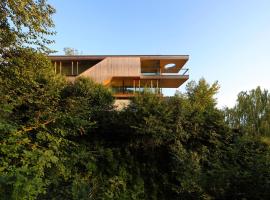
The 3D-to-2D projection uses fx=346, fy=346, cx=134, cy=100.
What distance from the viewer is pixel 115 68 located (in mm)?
30766

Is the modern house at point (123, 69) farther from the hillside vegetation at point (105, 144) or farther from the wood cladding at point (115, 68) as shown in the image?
the hillside vegetation at point (105, 144)

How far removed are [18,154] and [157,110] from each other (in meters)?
6.52

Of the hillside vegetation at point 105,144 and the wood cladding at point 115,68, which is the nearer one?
the hillside vegetation at point 105,144

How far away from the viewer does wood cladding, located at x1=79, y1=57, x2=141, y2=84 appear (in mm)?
30172

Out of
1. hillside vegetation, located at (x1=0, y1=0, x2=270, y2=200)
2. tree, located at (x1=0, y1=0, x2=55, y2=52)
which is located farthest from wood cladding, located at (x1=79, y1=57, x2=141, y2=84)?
tree, located at (x1=0, y1=0, x2=55, y2=52)

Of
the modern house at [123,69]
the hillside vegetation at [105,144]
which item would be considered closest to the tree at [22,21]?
the hillside vegetation at [105,144]

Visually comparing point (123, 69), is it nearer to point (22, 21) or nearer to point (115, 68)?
point (115, 68)

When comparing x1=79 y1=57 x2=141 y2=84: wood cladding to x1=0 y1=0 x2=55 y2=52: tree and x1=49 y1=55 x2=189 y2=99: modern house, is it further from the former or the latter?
x1=0 y1=0 x2=55 y2=52: tree

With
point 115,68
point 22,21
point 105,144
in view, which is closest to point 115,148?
point 105,144

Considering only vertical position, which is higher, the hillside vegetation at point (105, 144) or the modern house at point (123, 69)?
the modern house at point (123, 69)

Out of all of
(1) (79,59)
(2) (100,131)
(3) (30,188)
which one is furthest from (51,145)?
(1) (79,59)

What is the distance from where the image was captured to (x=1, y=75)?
7469 mm

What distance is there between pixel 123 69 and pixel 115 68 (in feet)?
2.43

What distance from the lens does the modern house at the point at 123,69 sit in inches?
1196
